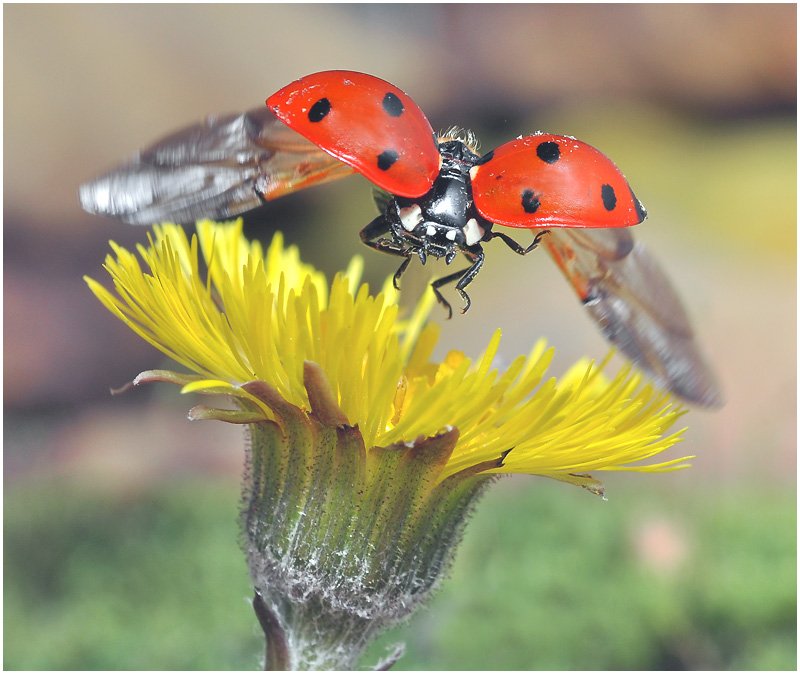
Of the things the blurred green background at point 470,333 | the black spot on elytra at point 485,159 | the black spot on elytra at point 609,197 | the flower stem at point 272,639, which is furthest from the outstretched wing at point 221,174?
the blurred green background at point 470,333

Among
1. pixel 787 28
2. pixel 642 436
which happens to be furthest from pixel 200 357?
pixel 787 28

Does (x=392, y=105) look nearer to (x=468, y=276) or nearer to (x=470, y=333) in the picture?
(x=468, y=276)

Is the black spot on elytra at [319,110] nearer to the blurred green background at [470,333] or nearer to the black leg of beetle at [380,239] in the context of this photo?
the black leg of beetle at [380,239]

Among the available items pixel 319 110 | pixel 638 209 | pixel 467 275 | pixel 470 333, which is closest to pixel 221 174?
pixel 319 110

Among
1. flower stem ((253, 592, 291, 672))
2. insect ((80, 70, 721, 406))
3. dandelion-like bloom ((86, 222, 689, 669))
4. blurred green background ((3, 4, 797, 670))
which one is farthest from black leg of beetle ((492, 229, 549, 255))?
blurred green background ((3, 4, 797, 670))

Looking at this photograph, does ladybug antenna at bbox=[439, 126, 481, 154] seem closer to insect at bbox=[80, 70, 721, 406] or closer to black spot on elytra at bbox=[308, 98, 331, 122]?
insect at bbox=[80, 70, 721, 406]

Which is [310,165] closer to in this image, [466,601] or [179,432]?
[466,601]

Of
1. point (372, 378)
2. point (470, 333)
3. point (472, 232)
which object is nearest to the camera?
point (372, 378)
